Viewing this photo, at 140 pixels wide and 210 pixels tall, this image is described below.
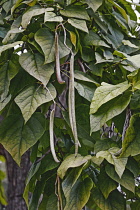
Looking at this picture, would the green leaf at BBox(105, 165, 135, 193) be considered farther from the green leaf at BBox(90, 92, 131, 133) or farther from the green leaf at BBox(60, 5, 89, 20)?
the green leaf at BBox(60, 5, 89, 20)

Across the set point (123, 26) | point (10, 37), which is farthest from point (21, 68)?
point (123, 26)

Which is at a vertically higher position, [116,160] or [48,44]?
[48,44]

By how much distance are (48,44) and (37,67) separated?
0.16 feet

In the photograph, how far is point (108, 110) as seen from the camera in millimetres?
572

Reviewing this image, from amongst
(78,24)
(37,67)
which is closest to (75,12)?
(78,24)

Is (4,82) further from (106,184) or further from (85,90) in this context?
(106,184)

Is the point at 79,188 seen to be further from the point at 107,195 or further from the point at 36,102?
the point at 36,102

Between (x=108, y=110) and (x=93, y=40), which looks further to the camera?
(x=93, y=40)

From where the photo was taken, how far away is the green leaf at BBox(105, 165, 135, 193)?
0.55 m

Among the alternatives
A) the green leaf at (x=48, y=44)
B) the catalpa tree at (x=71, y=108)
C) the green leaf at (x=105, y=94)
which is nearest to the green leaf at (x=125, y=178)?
the catalpa tree at (x=71, y=108)

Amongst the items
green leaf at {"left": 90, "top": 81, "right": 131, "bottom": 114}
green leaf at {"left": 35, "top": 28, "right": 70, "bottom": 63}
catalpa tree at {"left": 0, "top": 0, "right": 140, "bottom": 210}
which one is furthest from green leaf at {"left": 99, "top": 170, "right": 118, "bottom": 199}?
green leaf at {"left": 35, "top": 28, "right": 70, "bottom": 63}

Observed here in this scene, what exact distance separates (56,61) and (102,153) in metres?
0.18

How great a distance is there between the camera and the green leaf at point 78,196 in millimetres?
547

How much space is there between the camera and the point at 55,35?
61cm
